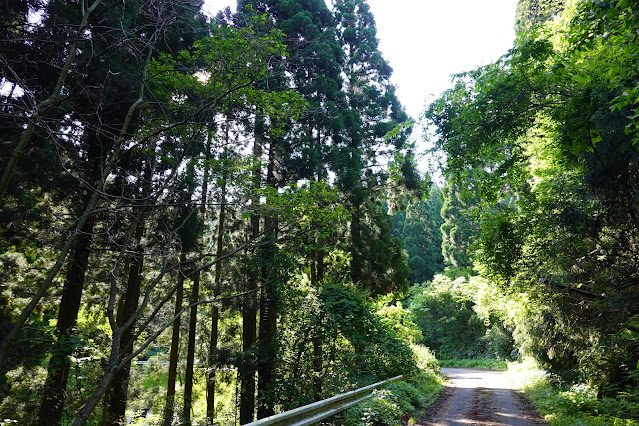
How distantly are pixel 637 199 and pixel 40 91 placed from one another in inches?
414

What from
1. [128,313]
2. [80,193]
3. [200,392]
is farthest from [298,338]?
[200,392]

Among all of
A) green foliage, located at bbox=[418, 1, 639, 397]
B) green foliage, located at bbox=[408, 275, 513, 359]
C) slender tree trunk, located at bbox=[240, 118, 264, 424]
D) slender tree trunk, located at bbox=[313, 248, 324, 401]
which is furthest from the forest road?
green foliage, located at bbox=[408, 275, 513, 359]

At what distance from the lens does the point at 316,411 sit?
206 inches

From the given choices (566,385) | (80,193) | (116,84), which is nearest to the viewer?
(116,84)

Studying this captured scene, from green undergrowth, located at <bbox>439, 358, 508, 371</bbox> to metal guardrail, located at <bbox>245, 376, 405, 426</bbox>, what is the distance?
2180 cm

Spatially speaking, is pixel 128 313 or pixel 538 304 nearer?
pixel 128 313

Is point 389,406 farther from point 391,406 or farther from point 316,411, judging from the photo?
point 316,411

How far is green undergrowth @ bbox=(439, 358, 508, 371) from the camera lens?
25730 millimetres

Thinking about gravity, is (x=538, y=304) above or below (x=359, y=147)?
below

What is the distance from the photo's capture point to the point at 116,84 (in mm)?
6879

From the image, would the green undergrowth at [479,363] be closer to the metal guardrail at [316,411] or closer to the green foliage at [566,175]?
the green foliage at [566,175]

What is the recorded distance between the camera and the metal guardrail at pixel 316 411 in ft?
13.3

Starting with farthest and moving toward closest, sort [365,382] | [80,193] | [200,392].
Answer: [200,392]
[365,382]
[80,193]

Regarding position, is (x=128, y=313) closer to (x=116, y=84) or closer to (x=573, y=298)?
(x=116, y=84)
